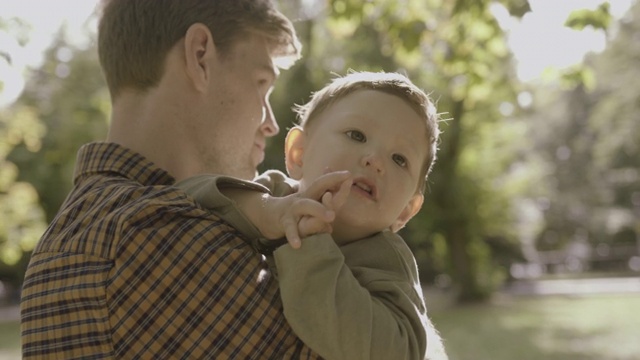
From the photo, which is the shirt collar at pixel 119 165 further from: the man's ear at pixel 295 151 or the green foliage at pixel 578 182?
the green foliage at pixel 578 182

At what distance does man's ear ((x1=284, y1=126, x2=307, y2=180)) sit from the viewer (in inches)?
73.5

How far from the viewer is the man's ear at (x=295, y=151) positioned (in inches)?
73.5

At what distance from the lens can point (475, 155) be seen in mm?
22375

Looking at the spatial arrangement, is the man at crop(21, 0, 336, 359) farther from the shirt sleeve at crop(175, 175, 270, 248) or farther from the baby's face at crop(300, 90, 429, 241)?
the baby's face at crop(300, 90, 429, 241)

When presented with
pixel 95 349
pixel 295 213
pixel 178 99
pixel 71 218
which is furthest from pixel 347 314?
pixel 178 99

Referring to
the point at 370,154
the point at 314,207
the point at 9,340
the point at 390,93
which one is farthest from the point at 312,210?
the point at 9,340

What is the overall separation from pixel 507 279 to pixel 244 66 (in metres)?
31.3

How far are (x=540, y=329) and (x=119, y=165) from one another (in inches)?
728

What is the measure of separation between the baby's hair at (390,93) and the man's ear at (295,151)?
0.08ft

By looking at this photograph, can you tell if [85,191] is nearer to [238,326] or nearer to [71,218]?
[71,218]

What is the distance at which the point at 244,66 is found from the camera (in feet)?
7.04

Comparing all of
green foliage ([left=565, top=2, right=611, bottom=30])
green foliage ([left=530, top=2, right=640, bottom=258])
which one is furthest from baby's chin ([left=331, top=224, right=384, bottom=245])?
green foliage ([left=530, top=2, right=640, bottom=258])

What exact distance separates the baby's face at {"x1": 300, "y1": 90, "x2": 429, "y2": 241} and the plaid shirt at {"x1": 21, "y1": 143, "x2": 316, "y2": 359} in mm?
243

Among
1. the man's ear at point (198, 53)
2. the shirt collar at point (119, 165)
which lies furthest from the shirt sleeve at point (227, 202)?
the man's ear at point (198, 53)
